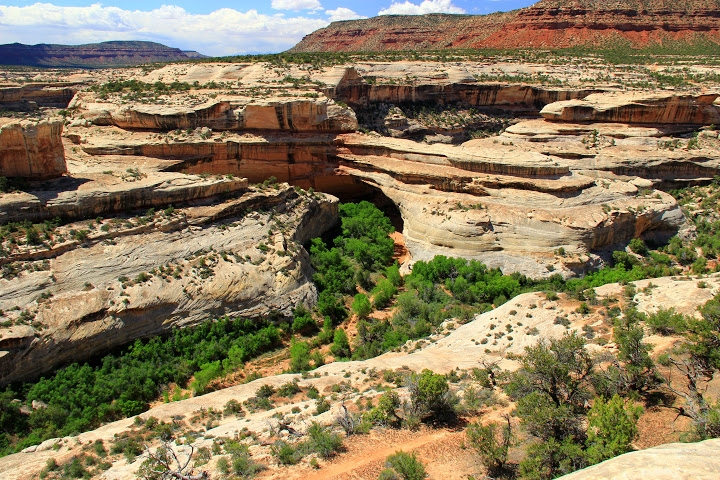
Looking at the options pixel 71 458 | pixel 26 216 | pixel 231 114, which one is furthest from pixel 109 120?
pixel 71 458

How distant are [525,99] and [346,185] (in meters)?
21.9

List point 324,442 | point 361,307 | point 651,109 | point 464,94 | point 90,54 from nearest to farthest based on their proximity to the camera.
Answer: point 324,442 < point 361,307 < point 651,109 < point 464,94 < point 90,54

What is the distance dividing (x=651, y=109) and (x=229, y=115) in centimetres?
2978

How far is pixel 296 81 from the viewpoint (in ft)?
128

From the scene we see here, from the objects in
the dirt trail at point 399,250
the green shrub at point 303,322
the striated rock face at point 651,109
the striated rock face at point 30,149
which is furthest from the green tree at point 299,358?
the striated rock face at point 651,109

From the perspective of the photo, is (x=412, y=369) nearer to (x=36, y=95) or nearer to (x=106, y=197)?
(x=106, y=197)

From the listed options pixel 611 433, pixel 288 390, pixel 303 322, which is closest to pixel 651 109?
pixel 303 322

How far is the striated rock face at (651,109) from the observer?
36.2 metres

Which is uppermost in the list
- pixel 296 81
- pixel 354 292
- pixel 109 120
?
pixel 296 81

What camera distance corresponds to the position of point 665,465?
753cm

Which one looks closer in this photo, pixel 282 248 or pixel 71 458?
pixel 71 458

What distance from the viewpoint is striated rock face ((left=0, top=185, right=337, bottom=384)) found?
17328mm

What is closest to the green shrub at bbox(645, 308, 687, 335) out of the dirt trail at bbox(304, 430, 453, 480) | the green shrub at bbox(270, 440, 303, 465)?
the dirt trail at bbox(304, 430, 453, 480)

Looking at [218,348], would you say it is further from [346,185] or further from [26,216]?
[346,185]
